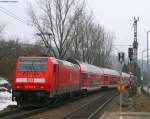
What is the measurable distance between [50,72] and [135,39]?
102 ft

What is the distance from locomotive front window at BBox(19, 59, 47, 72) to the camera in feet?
93.4

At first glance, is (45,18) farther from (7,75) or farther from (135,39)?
(7,75)

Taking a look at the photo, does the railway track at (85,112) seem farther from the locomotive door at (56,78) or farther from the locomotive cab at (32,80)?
the locomotive cab at (32,80)

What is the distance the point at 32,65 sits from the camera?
28641 mm

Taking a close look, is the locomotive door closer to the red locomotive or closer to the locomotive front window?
the red locomotive

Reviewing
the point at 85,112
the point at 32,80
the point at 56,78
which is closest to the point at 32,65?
the point at 32,80

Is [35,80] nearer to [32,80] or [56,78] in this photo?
[32,80]

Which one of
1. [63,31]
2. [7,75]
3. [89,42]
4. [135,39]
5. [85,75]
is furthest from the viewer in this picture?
[7,75]

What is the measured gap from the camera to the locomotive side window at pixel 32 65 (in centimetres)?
2845

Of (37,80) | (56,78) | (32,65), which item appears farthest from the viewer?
(56,78)

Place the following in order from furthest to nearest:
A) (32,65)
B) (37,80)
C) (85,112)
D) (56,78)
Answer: (56,78), (32,65), (37,80), (85,112)

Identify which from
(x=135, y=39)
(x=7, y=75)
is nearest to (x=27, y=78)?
(x=135, y=39)

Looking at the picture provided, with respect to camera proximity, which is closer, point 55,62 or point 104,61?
point 55,62

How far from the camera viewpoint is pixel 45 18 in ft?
174
